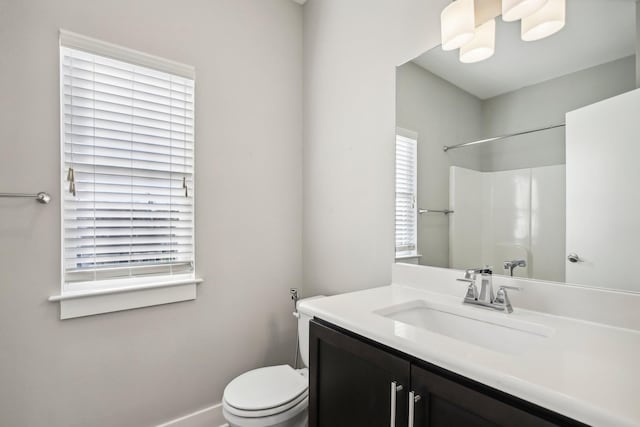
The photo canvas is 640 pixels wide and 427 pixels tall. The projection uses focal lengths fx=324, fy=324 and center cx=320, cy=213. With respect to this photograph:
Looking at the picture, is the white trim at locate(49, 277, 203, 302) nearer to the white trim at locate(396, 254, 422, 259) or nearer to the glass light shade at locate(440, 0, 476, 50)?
the white trim at locate(396, 254, 422, 259)

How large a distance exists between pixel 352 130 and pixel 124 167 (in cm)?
121

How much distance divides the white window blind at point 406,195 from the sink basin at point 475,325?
0.35 m

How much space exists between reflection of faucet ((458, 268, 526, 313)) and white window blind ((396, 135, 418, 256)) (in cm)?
36

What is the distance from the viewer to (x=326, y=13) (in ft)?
6.66

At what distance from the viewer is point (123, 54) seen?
158 cm

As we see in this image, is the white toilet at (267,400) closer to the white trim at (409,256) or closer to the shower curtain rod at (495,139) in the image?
the white trim at (409,256)

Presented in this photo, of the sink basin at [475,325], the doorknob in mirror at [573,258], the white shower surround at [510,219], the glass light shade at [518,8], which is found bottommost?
the sink basin at [475,325]

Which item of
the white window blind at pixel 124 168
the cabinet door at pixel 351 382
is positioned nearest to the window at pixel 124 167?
the white window blind at pixel 124 168

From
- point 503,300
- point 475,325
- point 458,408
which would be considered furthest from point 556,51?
point 458,408

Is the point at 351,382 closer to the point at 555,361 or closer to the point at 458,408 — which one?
the point at 458,408

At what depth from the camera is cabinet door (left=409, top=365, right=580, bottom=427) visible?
0.62m

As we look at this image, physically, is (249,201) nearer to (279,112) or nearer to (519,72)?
(279,112)

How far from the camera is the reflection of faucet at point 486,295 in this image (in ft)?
3.57

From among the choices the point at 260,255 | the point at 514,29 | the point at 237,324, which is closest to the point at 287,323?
the point at 237,324
